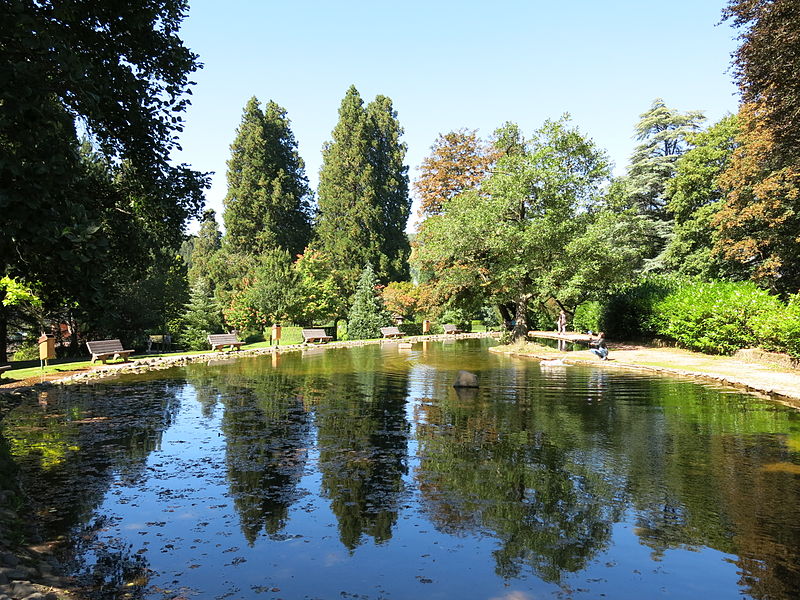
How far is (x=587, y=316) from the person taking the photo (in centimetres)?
3559

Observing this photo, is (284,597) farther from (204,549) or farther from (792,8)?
(792,8)

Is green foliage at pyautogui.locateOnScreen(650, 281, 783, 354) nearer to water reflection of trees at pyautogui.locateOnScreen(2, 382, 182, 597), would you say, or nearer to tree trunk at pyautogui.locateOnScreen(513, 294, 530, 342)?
tree trunk at pyautogui.locateOnScreen(513, 294, 530, 342)

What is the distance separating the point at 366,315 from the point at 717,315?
987 inches

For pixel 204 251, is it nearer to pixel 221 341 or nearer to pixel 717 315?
pixel 221 341

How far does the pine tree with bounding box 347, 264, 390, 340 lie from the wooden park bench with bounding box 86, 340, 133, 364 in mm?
19477

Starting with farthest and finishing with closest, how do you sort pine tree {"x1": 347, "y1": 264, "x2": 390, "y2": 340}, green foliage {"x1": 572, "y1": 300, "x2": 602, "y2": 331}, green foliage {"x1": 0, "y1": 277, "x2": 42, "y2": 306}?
pine tree {"x1": 347, "y1": 264, "x2": 390, "y2": 340}, green foliage {"x1": 572, "y1": 300, "x2": 602, "y2": 331}, green foliage {"x1": 0, "y1": 277, "x2": 42, "y2": 306}

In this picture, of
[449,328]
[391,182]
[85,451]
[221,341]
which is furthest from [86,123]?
[391,182]

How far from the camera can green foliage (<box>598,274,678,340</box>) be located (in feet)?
91.2

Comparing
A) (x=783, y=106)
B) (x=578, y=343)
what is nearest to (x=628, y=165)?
(x=578, y=343)

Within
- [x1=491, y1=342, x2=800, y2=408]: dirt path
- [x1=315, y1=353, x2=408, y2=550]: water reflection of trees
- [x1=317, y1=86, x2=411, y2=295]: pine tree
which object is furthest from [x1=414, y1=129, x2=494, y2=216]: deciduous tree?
[x1=315, y1=353, x2=408, y2=550]: water reflection of trees

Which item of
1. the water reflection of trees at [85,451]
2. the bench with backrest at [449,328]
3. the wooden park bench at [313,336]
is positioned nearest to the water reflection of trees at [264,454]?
the water reflection of trees at [85,451]

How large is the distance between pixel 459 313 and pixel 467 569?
40175mm

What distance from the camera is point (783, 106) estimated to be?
813 inches

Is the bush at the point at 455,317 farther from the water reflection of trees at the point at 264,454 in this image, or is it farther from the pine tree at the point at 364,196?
the water reflection of trees at the point at 264,454
